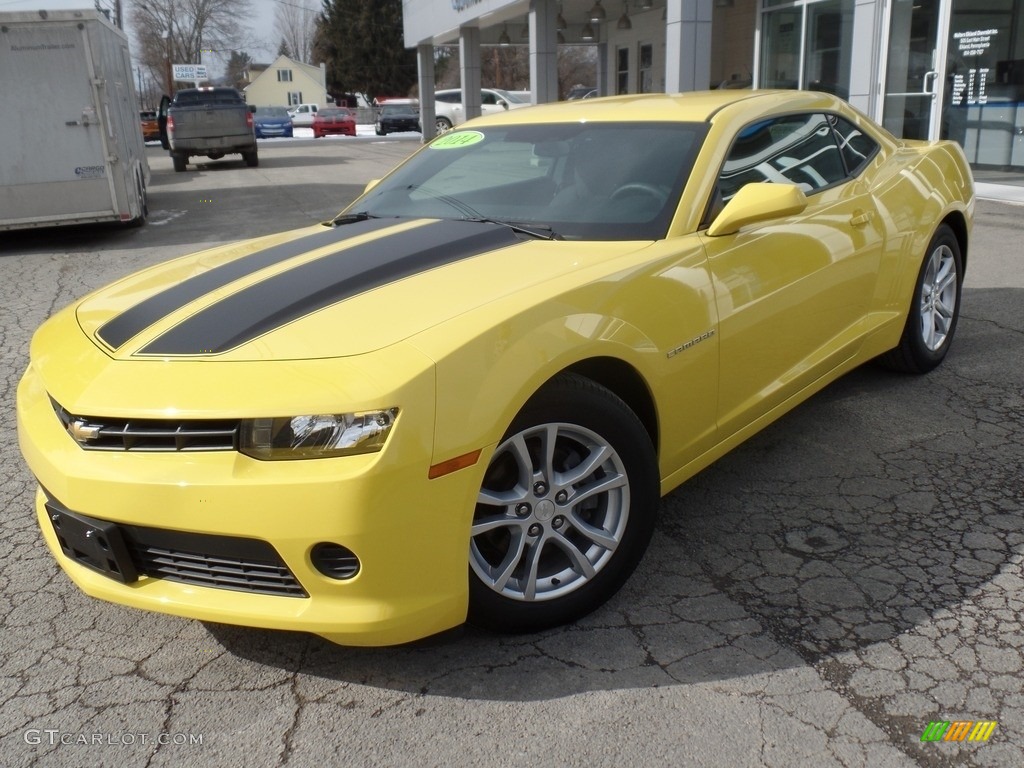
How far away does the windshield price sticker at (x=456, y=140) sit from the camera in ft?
13.2

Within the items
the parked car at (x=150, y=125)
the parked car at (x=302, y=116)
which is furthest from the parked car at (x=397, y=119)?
the parked car at (x=302, y=116)

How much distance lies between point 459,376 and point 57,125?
32.8 feet

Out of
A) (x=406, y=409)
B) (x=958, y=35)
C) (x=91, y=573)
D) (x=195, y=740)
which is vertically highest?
(x=958, y=35)

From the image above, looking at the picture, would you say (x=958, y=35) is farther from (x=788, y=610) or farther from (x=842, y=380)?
(x=788, y=610)

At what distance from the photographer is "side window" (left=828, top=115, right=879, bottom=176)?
4.18 m

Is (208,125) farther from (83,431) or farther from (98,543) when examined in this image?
(98,543)

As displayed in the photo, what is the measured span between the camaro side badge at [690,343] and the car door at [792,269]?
0.08 metres

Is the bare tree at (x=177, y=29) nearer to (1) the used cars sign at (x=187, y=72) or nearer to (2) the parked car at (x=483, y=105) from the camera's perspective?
(1) the used cars sign at (x=187, y=72)

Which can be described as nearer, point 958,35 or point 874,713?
point 874,713

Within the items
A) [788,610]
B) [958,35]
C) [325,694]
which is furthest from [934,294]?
[958,35]

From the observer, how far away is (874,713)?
2301mm

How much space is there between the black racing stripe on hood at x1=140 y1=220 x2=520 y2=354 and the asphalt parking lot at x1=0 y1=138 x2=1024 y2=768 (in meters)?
0.91

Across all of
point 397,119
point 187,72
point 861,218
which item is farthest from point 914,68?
point 187,72

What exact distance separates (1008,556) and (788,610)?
85 cm
